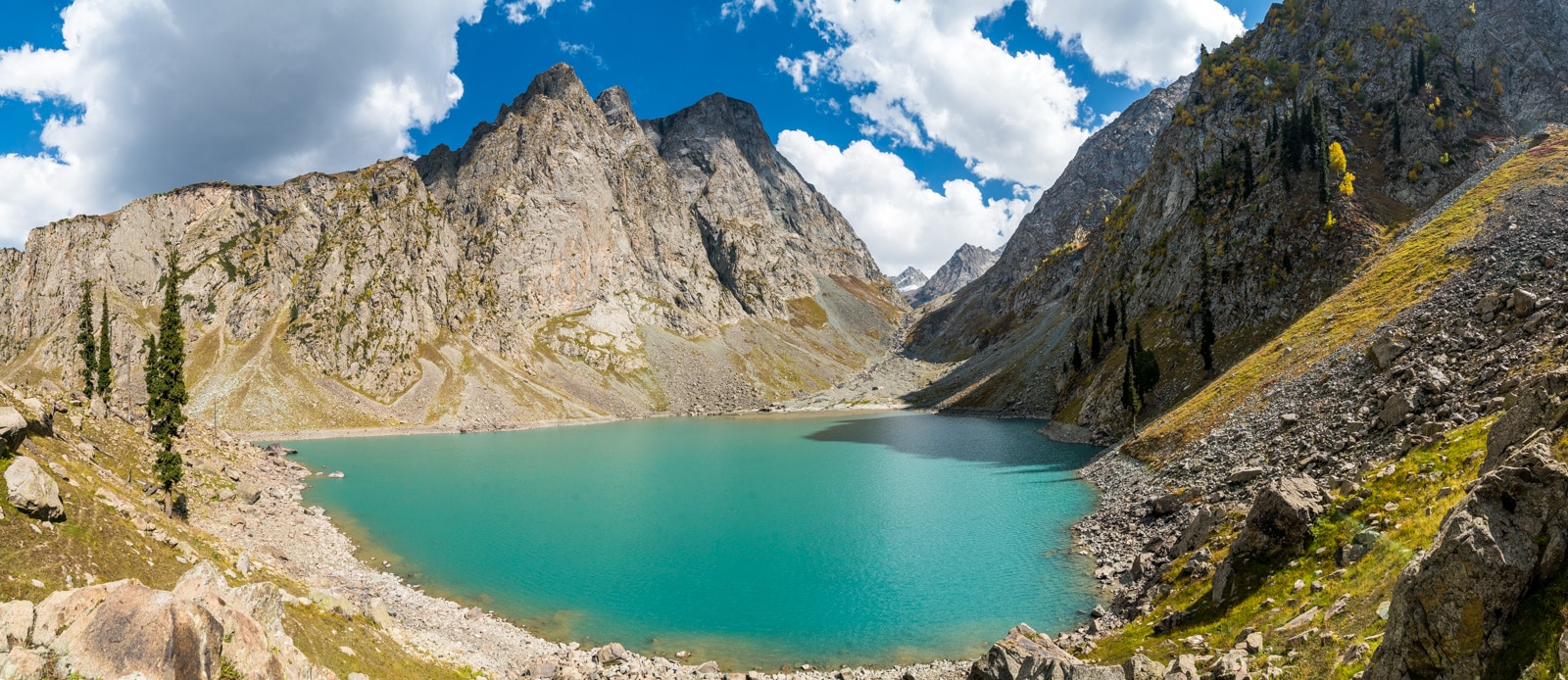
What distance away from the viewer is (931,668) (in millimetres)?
26531

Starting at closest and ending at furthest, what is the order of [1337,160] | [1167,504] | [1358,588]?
[1358,588]
[1167,504]
[1337,160]

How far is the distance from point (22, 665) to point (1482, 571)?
81.6 ft

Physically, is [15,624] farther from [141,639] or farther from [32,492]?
[32,492]

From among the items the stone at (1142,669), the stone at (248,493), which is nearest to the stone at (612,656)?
the stone at (1142,669)

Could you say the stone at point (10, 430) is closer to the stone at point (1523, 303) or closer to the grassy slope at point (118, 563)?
the grassy slope at point (118, 563)

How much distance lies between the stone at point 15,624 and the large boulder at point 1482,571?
24.6 meters

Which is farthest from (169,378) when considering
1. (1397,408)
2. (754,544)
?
(1397,408)

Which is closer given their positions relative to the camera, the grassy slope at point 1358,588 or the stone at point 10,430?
the grassy slope at point 1358,588

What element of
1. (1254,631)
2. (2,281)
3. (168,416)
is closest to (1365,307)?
(1254,631)

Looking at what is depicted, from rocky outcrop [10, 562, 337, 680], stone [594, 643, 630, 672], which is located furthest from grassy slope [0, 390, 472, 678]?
stone [594, 643, 630, 672]

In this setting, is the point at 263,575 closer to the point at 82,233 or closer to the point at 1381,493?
the point at 1381,493

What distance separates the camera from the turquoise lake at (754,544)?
31.3m

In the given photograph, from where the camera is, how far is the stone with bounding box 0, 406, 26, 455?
2173 centimetres

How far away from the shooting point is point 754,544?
46844mm
